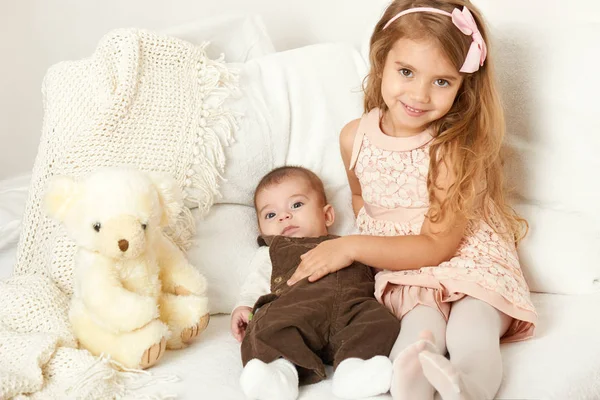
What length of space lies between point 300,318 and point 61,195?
18.6 inches

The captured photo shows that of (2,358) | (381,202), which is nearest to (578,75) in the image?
(381,202)

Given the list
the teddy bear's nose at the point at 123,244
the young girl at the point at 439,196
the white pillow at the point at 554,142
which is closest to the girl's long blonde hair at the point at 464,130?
the young girl at the point at 439,196

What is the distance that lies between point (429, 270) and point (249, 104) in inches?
23.4

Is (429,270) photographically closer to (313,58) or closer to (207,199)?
(207,199)

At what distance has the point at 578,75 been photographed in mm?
1686

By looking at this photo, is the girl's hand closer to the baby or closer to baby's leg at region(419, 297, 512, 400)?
the baby

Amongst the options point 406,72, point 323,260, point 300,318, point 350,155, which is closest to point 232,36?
point 350,155

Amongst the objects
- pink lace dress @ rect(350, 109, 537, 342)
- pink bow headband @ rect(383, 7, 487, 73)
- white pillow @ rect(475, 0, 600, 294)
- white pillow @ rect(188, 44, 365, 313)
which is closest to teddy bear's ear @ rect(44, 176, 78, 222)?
white pillow @ rect(188, 44, 365, 313)

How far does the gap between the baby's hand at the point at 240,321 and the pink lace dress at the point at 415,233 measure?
263 millimetres

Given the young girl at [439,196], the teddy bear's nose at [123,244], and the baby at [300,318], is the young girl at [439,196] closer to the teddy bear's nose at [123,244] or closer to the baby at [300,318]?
the baby at [300,318]

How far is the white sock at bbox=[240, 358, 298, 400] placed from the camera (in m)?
1.27

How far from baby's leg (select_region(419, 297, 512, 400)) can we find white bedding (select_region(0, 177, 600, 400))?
0.04 m

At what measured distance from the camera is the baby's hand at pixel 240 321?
154 centimetres

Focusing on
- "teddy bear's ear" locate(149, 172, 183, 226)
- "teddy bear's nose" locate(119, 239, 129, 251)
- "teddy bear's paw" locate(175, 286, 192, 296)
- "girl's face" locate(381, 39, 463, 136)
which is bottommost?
"teddy bear's paw" locate(175, 286, 192, 296)
